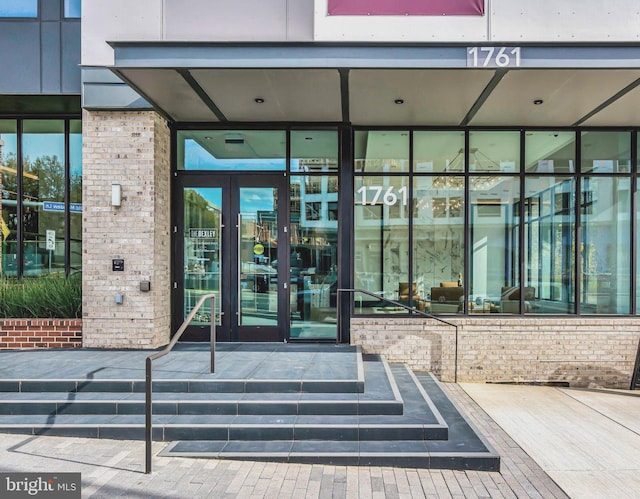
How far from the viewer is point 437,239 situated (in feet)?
25.6

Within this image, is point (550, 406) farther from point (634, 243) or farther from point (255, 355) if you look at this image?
point (255, 355)

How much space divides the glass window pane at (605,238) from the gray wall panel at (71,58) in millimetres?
8598

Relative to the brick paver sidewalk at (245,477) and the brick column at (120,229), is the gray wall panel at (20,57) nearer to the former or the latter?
the brick column at (120,229)

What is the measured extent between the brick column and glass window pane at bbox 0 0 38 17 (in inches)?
80.8

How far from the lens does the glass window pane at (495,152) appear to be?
775 cm

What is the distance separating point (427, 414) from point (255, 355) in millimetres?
2695

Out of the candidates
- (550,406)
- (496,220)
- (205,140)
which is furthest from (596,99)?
(205,140)

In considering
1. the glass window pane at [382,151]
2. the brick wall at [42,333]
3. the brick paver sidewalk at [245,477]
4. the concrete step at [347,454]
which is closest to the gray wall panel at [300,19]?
the glass window pane at [382,151]

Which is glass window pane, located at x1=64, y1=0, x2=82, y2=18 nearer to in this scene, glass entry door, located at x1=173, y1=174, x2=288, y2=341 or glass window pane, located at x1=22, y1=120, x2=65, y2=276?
glass window pane, located at x1=22, y1=120, x2=65, y2=276

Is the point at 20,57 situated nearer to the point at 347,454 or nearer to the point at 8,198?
the point at 8,198

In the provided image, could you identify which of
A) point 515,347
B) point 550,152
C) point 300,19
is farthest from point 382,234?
point 300,19

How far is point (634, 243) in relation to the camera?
7.70 m

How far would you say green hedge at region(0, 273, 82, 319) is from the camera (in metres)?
7.25

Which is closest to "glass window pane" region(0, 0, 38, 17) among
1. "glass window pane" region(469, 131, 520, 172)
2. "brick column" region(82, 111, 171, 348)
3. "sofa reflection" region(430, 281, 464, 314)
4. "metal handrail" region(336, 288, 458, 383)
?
"brick column" region(82, 111, 171, 348)
